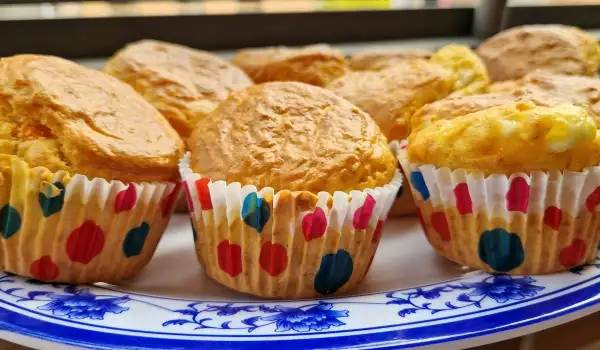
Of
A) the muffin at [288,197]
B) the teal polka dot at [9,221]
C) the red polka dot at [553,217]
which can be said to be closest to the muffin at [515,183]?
the red polka dot at [553,217]

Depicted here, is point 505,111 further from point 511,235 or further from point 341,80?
point 341,80

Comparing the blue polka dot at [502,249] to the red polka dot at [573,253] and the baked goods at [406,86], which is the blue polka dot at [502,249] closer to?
the red polka dot at [573,253]

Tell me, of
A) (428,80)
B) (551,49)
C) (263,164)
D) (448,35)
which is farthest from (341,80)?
(448,35)

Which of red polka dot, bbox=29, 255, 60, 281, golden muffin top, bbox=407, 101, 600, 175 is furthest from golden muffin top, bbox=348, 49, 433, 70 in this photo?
red polka dot, bbox=29, 255, 60, 281

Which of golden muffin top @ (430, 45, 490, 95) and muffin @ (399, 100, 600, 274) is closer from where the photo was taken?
muffin @ (399, 100, 600, 274)

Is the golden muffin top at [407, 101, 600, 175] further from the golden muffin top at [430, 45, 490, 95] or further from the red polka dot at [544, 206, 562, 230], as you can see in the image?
the golden muffin top at [430, 45, 490, 95]

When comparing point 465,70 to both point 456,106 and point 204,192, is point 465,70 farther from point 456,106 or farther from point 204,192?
point 204,192
